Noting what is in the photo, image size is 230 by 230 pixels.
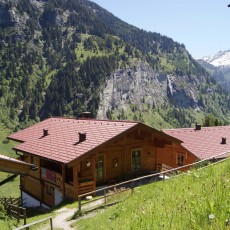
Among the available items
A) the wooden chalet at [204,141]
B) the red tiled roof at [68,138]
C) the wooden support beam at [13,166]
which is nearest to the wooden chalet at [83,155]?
the red tiled roof at [68,138]

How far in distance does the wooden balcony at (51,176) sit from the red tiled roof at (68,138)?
1.64 metres

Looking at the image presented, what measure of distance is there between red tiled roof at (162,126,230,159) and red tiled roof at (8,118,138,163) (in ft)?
35.3

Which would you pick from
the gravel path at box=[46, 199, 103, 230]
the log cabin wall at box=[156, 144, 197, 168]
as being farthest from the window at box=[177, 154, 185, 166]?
the gravel path at box=[46, 199, 103, 230]

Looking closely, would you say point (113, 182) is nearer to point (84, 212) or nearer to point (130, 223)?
point (84, 212)

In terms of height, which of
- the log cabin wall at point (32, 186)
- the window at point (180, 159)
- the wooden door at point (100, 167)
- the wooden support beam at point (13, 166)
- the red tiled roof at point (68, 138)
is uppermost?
the wooden support beam at point (13, 166)

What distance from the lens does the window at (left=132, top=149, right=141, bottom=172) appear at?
31269 mm

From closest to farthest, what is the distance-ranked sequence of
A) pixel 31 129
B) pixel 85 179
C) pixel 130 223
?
pixel 130 223
pixel 85 179
pixel 31 129

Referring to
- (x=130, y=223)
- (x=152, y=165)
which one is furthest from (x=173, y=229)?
(x=152, y=165)

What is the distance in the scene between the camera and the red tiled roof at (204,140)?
36.4 m

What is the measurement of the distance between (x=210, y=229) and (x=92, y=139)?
24.2 metres

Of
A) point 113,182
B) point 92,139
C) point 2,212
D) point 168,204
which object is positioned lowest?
point 113,182

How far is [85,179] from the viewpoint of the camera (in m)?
26.8

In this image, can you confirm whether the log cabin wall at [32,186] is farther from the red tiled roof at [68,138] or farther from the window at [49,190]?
the red tiled roof at [68,138]

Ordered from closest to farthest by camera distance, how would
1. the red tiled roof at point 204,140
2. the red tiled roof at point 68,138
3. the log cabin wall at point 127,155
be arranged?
the red tiled roof at point 68,138
the log cabin wall at point 127,155
the red tiled roof at point 204,140
